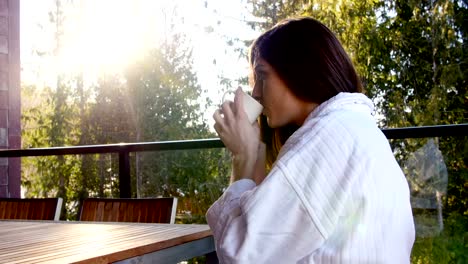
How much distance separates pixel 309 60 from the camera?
92 centimetres

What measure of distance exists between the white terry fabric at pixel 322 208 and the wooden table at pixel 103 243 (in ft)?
1.15

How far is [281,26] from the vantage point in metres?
0.96

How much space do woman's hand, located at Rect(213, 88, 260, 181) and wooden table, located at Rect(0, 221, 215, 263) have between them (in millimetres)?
295

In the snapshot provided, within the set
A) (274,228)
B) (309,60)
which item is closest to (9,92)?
(309,60)

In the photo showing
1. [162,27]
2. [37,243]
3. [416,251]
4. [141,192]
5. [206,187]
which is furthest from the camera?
[162,27]

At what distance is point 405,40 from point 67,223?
817cm

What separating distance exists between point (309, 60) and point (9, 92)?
13.2 ft

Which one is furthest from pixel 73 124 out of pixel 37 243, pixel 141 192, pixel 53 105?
pixel 37 243

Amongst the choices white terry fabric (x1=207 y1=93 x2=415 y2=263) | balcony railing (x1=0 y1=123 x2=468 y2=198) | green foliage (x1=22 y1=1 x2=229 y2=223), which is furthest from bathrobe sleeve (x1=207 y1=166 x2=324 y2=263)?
green foliage (x1=22 y1=1 x2=229 y2=223)

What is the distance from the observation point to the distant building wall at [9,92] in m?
4.38

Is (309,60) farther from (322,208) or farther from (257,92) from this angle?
(322,208)

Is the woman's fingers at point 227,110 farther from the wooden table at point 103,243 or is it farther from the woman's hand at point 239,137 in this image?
the wooden table at point 103,243

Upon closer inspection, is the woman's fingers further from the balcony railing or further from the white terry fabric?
the balcony railing

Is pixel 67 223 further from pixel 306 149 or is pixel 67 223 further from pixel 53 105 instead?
pixel 53 105
